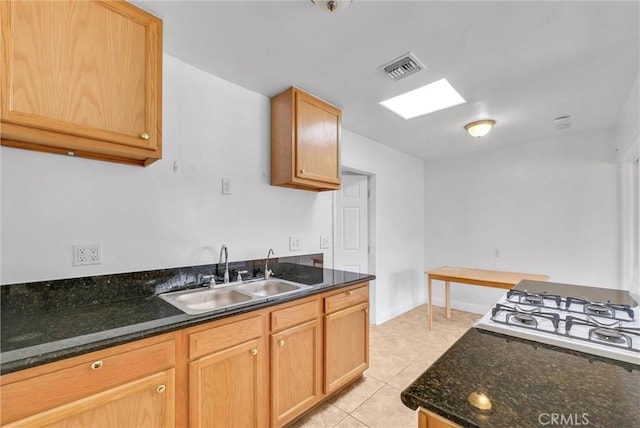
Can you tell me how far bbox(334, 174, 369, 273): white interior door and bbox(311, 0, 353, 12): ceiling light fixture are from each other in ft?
7.60

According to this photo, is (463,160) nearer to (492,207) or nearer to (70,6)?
(492,207)

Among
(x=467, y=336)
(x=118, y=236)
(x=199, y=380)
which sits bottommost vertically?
(x=199, y=380)

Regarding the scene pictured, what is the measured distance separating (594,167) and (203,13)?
423 centimetres

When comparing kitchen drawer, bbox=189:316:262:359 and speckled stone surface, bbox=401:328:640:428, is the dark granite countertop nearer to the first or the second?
kitchen drawer, bbox=189:316:262:359

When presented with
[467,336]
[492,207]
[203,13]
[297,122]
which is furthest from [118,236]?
[492,207]

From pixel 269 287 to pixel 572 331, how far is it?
1.71m

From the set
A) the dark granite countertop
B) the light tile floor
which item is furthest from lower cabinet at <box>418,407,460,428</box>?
the light tile floor

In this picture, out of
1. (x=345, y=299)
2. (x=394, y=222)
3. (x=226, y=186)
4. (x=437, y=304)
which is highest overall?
(x=226, y=186)

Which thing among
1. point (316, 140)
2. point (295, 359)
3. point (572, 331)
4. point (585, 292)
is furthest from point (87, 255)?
point (585, 292)

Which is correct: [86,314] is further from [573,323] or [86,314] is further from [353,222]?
[353,222]

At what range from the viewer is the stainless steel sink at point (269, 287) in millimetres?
1947

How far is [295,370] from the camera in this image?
1.70m

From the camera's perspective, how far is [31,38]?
3.67 feet

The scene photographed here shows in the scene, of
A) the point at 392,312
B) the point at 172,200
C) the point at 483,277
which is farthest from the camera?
the point at 392,312
